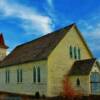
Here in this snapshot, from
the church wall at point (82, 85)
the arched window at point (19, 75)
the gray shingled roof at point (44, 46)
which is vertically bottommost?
the church wall at point (82, 85)

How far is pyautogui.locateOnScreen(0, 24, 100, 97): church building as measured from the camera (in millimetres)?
40938

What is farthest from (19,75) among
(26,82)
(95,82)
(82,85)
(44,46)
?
(95,82)

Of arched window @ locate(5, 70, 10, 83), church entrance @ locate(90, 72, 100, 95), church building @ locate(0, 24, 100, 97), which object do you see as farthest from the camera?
arched window @ locate(5, 70, 10, 83)

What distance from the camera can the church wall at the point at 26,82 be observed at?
42.8 m

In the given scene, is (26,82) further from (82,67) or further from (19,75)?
(82,67)

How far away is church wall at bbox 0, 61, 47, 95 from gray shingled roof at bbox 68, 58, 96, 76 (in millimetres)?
4278

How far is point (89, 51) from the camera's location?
4825 cm

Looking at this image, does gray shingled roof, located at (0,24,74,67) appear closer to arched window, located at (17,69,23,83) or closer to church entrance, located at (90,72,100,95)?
arched window, located at (17,69,23,83)

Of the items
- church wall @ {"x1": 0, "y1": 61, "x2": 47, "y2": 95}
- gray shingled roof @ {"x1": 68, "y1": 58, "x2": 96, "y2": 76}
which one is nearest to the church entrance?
gray shingled roof @ {"x1": 68, "y1": 58, "x2": 96, "y2": 76}

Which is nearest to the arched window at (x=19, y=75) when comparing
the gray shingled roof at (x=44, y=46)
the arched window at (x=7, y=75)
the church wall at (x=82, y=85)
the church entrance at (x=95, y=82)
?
the gray shingled roof at (x=44, y=46)

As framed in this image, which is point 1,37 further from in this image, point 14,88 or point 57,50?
point 57,50

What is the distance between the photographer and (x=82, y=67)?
1641 inches

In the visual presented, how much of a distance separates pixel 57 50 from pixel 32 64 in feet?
18.6

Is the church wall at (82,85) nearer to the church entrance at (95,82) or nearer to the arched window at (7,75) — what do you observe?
the church entrance at (95,82)
